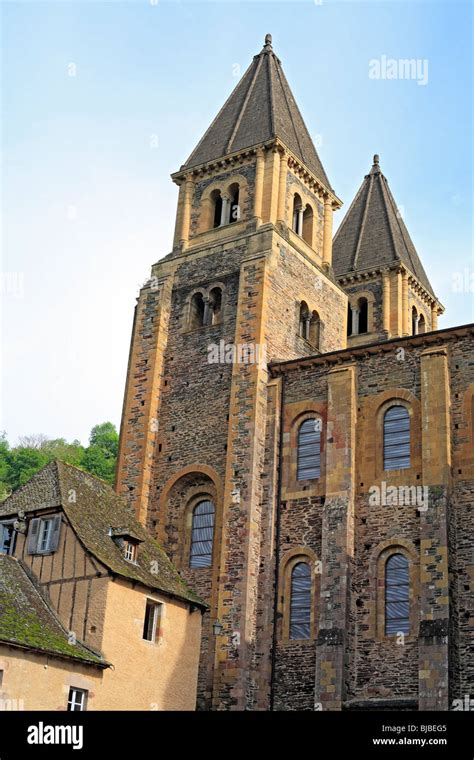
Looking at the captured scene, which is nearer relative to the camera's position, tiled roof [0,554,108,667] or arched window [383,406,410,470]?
tiled roof [0,554,108,667]

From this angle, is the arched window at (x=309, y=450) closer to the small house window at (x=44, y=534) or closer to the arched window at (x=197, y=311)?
the arched window at (x=197, y=311)

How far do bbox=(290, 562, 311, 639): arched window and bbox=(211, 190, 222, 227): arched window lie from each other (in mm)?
14579

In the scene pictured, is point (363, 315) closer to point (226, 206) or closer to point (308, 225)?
point (308, 225)

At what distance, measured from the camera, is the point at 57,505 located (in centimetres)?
2517

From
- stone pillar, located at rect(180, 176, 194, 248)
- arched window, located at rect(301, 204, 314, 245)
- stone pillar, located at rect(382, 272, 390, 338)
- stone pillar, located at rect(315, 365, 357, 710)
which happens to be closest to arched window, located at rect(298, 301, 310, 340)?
arched window, located at rect(301, 204, 314, 245)

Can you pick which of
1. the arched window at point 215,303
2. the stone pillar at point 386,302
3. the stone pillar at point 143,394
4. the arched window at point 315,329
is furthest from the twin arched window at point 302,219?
the stone pillar at point 386,302

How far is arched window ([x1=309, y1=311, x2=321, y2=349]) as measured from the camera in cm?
3631

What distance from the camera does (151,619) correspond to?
995 inches

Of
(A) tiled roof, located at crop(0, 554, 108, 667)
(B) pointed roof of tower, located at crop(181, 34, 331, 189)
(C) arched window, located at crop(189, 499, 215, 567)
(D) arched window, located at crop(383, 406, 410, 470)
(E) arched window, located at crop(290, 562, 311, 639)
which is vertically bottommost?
(A) tiled roof, located at crop(0, 554, 108, 667)

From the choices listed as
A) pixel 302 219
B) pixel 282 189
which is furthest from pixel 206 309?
pixel 302 219

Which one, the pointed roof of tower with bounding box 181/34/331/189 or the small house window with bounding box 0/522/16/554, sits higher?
the pointed roof of tower with bounding box 181/34/331/189

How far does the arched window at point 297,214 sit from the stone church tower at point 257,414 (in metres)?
0.06

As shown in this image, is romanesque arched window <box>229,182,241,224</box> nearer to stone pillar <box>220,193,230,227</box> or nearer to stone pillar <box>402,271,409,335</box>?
stone pillar <box>220,193,230,227</box>
